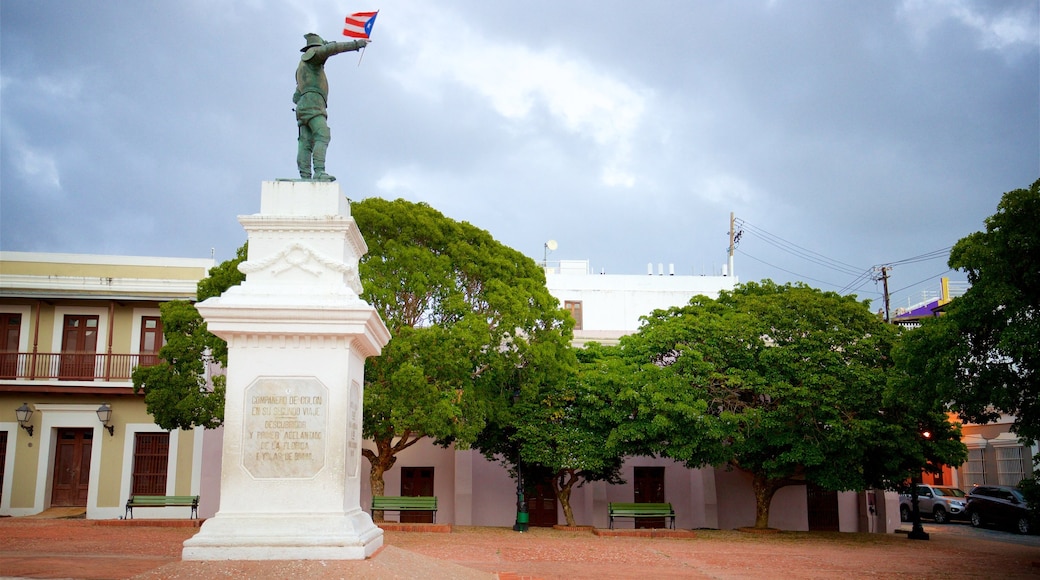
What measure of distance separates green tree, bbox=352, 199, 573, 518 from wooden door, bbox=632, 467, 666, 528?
7.42m

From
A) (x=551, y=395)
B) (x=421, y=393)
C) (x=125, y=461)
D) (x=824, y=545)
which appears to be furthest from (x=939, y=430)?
(x=125, y=461)

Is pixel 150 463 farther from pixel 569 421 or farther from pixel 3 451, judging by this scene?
pixel 569 421

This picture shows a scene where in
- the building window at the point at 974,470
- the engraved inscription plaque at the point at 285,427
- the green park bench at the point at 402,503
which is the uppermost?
the engraved inscription plaque at the point at 285,427

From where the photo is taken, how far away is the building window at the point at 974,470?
1350 inches

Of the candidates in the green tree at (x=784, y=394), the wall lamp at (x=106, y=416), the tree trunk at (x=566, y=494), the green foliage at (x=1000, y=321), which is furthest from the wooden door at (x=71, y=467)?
the green foliage at (x=1000, y=321)

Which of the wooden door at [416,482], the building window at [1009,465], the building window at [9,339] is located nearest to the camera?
the building window at [9,339]

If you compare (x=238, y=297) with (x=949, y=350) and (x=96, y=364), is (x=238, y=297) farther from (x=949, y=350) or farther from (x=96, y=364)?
(x=96, y=364)

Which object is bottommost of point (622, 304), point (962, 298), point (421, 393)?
point (421, 393)

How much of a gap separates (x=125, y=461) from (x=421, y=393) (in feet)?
35.6

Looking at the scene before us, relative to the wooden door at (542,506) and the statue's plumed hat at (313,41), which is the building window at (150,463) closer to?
the wooden door at (542,506)

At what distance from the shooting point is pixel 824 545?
67.0 ft

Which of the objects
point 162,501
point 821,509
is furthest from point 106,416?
point 821,509

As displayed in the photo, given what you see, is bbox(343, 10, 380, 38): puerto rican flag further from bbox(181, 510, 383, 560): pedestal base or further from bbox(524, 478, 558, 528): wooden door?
bbox(524, 478, 558, 528): wooden door

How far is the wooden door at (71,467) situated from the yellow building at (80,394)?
0.03 metres
